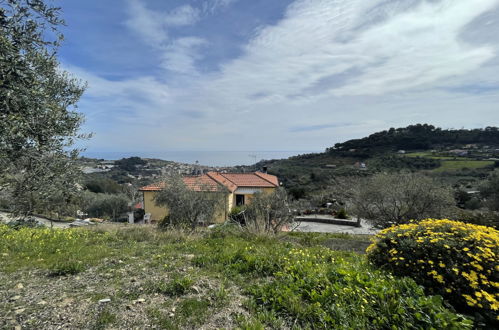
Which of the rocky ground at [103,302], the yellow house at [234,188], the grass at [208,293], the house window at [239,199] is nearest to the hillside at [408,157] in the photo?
the yellow house at [234,188]

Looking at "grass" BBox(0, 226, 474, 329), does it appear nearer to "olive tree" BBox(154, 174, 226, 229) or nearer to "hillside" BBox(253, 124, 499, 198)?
"olive tree" BBox(154, 174, 226, 229)

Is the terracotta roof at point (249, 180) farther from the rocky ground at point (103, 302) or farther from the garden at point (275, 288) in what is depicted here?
the rocky ground at point (103, 302)

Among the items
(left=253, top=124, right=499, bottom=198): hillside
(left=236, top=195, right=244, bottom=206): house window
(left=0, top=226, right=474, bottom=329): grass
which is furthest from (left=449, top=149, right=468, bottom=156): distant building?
(left=0, top=226, right=474, bottom=329): grass

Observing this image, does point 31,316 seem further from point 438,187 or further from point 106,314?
point 438,187

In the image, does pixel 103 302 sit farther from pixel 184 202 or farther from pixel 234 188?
pixel 234 188

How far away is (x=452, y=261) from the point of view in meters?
2.85

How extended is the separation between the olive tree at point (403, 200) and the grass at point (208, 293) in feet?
30.0

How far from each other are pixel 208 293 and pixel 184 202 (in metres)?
8.86

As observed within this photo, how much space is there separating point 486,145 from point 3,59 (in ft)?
213

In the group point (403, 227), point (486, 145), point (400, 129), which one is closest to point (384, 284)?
point (403, 227)

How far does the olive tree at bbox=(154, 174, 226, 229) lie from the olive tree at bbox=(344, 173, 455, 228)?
29.7 ft

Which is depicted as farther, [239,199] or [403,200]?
[239,199]

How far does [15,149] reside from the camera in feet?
9.63

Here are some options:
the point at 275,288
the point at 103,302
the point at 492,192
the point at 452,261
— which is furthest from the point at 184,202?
the point at 492,192
